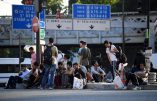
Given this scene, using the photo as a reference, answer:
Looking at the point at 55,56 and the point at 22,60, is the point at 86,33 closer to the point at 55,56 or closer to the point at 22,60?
the point at 22,60

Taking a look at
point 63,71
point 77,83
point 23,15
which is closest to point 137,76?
point 77,83

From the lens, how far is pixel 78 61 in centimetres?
2144

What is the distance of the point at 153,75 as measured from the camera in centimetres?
1914

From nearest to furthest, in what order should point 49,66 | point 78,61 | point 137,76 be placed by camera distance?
point 137,76, point 49,66, point 78,61

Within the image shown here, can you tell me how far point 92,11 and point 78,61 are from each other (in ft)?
72.0

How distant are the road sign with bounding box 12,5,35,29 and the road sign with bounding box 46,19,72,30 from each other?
1281 cm

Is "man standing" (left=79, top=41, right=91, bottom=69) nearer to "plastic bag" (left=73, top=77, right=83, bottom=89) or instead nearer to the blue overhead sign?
"plastic bag" (left=73, top=77, right=83, bottom=89)

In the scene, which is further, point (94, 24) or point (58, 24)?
point (58, 24)

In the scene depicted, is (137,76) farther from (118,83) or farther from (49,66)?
(49,66)

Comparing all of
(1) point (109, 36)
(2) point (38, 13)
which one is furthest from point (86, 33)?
(2) point (38, 13)

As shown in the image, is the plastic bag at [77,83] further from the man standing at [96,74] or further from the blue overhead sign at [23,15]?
the blue overhead sign at [23,15]

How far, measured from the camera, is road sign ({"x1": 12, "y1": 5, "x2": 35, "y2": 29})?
30.5 metres

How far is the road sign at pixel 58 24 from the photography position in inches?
1768

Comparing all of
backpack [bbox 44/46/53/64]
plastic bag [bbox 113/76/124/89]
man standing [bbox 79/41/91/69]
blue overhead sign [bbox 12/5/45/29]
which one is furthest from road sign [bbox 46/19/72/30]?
plastic bag [bbox 113/76/124/89]
